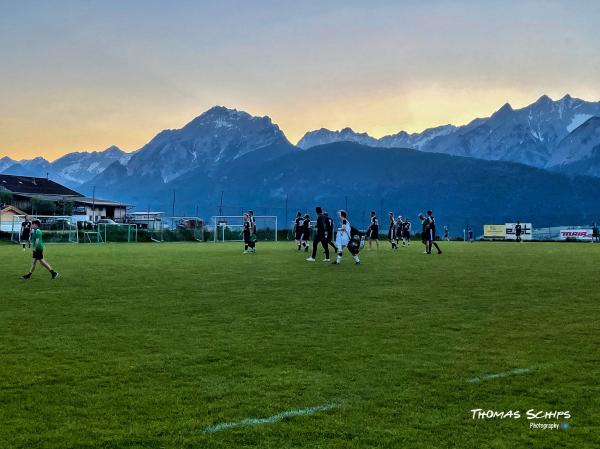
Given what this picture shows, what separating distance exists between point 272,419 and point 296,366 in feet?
5.73

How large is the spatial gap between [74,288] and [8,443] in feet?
35.0

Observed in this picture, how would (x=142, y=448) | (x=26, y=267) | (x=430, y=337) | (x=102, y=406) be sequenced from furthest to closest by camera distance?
(x=26, y=267), (x=430, y=337), (x=102, y=406), (x=142, y=448)

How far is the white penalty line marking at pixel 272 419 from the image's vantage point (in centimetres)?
492

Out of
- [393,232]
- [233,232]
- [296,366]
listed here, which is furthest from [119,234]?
[296,366]

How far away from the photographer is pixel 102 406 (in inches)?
213

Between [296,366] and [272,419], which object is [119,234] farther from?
[272,419]

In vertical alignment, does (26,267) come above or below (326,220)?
below

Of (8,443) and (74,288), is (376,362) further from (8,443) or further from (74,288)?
(74,288)

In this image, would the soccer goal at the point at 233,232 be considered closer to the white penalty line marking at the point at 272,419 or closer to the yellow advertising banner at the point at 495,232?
the yellow advertising banner at the point at 495,232

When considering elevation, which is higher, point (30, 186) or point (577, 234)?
point (30, 186)

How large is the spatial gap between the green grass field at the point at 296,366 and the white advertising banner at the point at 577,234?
51924mm

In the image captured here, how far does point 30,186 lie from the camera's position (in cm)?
10075

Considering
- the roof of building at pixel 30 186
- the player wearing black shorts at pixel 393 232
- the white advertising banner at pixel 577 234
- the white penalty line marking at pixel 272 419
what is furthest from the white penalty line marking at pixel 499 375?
the roof of building at pixel 30 186

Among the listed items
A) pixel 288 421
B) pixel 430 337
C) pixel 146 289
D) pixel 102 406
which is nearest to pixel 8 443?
pixel 102 406
